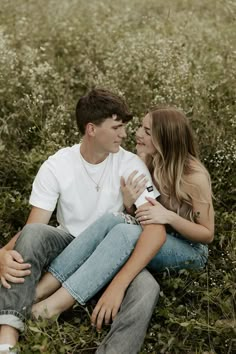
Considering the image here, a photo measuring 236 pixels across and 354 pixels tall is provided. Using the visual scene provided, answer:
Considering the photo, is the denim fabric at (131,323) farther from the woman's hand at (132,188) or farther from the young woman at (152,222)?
the woman's hand at (132,188)

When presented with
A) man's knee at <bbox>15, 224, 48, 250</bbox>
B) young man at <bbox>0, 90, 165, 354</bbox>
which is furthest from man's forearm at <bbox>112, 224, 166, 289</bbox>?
man's knee at <bbox>15, 224, 48, 250</bbox>

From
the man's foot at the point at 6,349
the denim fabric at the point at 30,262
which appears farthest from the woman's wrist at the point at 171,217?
the man's foot at the point at 6,349

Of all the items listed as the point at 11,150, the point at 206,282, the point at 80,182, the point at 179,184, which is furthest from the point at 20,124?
the point at 206,282

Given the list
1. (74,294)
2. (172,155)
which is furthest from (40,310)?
(172,155)

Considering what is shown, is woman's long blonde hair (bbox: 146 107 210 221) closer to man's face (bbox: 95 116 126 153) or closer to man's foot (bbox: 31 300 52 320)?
man's face (bbox: 95 116 126 153)

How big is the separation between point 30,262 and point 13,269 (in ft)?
0.37

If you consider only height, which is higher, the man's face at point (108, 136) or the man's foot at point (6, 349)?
the man's face at point (108, 136)

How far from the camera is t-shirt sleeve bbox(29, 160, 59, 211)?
3.91 m

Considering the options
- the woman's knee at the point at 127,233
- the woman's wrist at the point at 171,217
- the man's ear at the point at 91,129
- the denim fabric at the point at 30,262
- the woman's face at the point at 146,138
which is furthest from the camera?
the woman's face at the point at 146,138

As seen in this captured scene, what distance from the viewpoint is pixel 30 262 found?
11.7ft

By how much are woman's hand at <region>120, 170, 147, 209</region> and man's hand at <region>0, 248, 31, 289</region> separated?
783 mm

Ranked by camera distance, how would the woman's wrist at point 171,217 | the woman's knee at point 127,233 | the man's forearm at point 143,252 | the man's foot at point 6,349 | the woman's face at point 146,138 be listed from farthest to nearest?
1. the woman's face at point 146,138
2. the woman's wrist at point 171,217
3. the woman's knee at point 127,233
4. the man's forearm at point 143,252
5. the man's foot at point 6,349

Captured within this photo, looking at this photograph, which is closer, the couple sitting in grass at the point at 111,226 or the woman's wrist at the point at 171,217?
the couple sitting in grass at the point at 111,226

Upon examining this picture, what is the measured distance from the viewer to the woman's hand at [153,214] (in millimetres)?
3756
